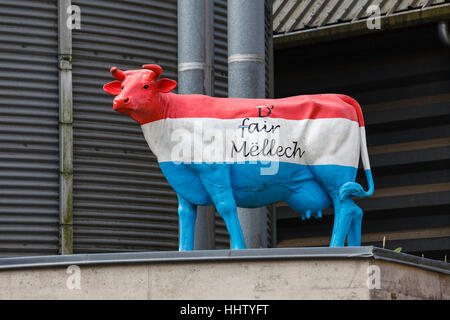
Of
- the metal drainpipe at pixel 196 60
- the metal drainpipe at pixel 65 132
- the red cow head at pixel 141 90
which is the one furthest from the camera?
the metal drainpipe at pixel 65 132

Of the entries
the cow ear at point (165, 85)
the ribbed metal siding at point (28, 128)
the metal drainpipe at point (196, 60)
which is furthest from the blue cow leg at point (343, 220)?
the ribbed metal siding at point (28, 128)

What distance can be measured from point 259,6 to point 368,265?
4.46 meters

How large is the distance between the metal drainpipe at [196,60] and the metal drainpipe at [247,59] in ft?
1.77

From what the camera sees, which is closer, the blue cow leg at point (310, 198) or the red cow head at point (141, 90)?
the red cow head at point (141, 90)

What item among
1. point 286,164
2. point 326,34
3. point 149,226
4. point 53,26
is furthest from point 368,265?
point 326,34

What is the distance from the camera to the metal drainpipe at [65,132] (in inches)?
502

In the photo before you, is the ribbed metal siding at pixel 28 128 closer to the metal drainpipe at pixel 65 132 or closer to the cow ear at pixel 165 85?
the metal drainpipe at pixel 65 132

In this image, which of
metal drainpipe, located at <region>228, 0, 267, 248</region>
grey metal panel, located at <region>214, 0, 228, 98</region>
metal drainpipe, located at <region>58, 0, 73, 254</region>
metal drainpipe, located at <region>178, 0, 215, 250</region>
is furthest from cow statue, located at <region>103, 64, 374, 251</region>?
grey metal panel, located at <region>214, 0, 228, 98</region>

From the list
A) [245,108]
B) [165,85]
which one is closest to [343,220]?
[245,108]

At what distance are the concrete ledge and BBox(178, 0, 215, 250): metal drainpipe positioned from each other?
3316mm

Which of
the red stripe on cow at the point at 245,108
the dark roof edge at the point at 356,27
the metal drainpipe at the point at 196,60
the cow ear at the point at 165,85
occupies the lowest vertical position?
the red stripe on cow at the point at 245,108

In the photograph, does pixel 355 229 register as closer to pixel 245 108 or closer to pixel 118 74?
pixel 245 108

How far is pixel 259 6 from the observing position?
Answer: 11.4m

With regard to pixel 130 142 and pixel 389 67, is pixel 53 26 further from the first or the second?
pixel 389 67
